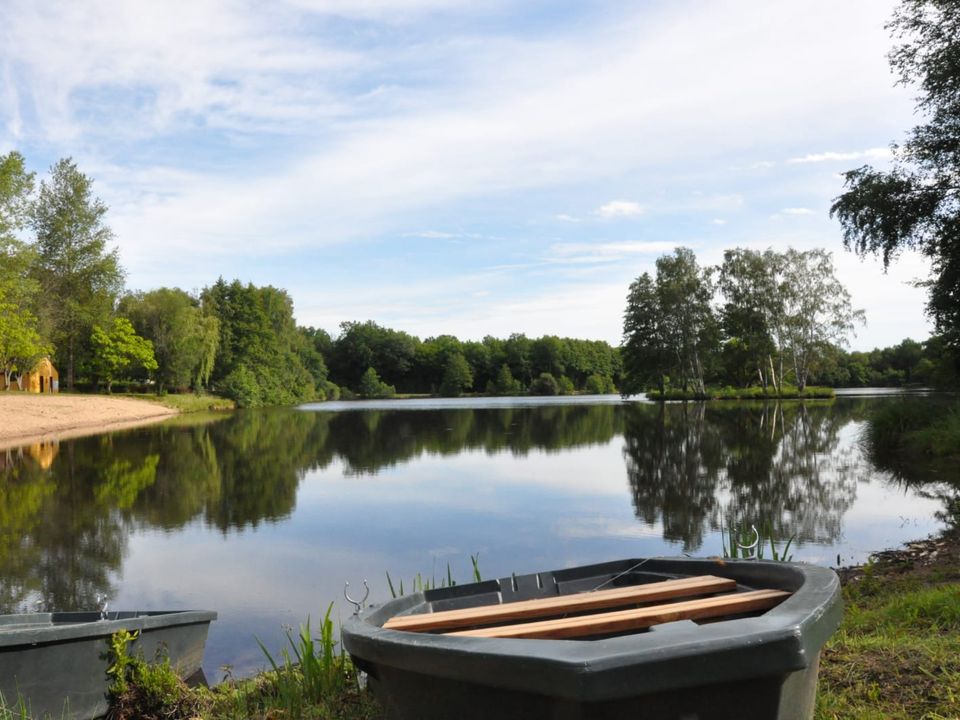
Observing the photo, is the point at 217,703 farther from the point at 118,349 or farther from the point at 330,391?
the point at 330,391

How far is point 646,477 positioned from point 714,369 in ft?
150

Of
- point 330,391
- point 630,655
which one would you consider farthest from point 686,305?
point 630,655

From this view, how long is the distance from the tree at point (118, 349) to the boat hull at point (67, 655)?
151 feet

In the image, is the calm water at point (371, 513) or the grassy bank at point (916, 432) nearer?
the calm water at point (371, 513)

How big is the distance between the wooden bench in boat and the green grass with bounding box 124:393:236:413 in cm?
4788

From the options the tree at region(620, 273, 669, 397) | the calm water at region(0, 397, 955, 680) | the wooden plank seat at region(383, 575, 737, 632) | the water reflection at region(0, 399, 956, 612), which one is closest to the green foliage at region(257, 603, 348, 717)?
the calm water at region(0, 397, 955, 680)

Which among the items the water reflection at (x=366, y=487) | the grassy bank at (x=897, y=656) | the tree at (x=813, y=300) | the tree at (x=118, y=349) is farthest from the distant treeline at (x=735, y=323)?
the grassy bank at (x=897, y=656)

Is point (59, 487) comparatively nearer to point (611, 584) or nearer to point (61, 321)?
point (611, 584)

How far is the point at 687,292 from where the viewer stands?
5484 centimetres

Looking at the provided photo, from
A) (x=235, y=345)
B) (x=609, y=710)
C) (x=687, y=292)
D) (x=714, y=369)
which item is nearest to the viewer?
(x=609, y=710)

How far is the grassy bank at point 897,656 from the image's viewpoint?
3.29 meters

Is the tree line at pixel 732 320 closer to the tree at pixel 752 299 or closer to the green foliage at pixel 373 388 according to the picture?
the tree at pixel 752 299

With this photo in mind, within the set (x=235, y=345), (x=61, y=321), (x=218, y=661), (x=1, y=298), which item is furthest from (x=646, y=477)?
(x=235, y=345)

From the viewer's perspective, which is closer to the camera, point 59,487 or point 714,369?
point 59,487
